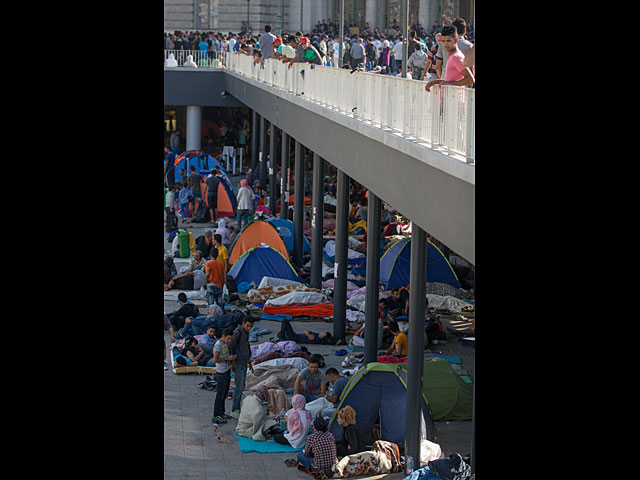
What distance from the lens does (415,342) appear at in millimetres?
12711

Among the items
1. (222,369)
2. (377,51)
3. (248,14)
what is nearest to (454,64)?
(222,369)

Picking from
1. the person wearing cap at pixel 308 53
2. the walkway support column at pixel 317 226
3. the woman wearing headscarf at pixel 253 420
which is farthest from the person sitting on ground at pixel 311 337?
the person wearing cap at pixel 308 53

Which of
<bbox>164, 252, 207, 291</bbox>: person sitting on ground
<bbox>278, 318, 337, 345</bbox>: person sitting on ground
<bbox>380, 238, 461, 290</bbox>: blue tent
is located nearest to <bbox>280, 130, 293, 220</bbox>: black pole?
<bbox>164, 252, 207, 291</bbox>: person sitting on ground

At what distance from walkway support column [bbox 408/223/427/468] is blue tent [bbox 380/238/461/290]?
9401 millimetres

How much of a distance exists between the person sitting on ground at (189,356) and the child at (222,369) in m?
2.49

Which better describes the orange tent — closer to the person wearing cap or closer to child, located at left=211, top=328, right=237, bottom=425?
the person wearing cap

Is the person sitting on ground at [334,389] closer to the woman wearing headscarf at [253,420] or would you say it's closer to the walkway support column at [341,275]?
the woman wearing headscarf at [253,420]

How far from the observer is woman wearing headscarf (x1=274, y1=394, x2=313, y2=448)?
1338 centimetres

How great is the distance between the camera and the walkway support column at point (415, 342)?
41.2ft
